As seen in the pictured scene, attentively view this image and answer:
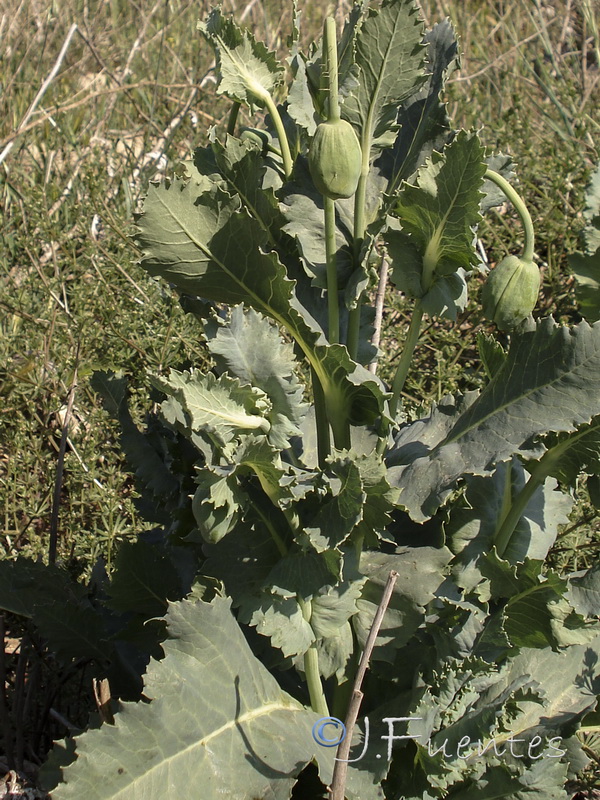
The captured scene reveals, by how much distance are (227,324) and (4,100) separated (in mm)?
3409

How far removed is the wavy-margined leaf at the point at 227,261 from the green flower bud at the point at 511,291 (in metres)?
0.25

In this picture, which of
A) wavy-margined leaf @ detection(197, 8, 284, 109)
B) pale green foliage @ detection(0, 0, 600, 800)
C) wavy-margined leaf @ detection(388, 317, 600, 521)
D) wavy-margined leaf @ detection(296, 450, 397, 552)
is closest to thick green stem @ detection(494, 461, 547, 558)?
pale green foliage @ detection(0, 0, 600, 800)

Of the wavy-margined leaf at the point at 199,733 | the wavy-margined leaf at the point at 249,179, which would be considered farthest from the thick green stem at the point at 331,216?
the wavy-margined leaf at the point at 199,733

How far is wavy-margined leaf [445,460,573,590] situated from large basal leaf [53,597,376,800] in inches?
16.5

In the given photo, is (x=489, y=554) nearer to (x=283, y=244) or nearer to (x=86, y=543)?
(x=283, y=244)

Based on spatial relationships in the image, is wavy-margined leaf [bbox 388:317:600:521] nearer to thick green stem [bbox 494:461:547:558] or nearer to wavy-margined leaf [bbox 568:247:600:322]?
thick green stem [bbox 494:461:547:558]

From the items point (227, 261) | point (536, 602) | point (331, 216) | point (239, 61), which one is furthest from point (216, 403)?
point (536, 602)

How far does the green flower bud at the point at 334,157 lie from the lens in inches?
50.9

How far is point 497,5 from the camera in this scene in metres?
5.52

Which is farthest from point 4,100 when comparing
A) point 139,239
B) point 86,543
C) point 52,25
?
point 139,239

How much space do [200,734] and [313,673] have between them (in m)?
0.24

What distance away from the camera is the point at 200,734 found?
139 centimetres

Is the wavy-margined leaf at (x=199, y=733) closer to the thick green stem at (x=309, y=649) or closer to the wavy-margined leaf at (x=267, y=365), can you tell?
the thick green stem at (x=309, y=649)

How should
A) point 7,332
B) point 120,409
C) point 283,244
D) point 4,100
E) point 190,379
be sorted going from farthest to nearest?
point 4,100
point 7,332
point 120,409
point 283,244
point 190,379
